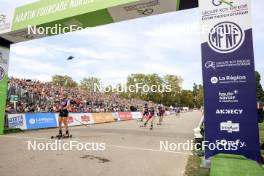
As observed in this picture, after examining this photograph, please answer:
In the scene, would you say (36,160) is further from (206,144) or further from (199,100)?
(199,100)

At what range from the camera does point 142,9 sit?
979 centimetres

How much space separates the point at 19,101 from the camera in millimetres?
18641

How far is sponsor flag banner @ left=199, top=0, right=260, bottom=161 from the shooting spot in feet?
19.8

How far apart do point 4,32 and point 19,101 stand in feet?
23.8

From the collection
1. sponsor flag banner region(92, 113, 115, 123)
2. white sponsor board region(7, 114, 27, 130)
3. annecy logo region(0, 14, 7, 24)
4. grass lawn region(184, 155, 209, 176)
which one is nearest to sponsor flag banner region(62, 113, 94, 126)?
sponsor flag banner region(92, 113, 115, 123)

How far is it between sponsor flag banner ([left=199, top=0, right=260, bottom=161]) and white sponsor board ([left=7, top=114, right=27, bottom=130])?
12.6 meters

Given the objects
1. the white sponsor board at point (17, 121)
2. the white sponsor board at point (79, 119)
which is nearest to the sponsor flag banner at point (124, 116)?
the white sponsor board at point (79, 119)

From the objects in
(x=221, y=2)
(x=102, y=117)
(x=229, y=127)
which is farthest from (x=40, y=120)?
(x=221, y=2)

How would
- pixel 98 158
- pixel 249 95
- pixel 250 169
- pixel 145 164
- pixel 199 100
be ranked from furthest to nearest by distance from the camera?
pixel 199 100 < pixel 98 158 < pixel 145 164 < pixel 249 95 < pixel 250 169

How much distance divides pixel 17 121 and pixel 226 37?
13451 mm

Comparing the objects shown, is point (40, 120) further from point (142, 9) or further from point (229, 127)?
point (229, 127)

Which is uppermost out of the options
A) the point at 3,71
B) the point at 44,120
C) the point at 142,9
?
the point at 142,9

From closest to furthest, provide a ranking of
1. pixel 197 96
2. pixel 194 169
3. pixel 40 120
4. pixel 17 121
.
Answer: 1. pixel 194 169
2. pixel 17 121
3. pixel 40 120
4. pixel 197 96

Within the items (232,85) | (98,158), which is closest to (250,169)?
(232,85)
